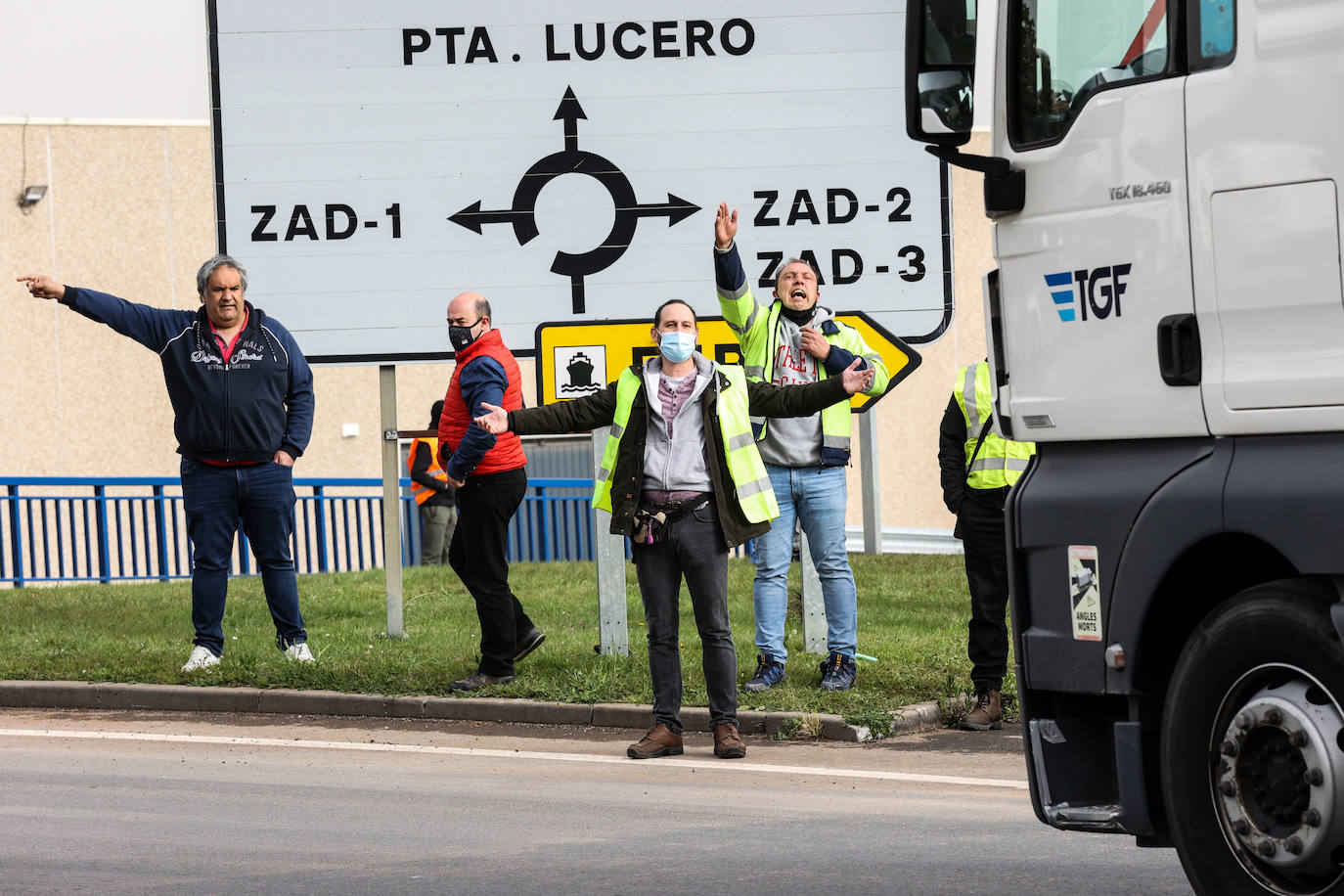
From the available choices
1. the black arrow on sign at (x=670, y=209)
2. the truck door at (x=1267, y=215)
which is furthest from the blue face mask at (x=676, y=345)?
the truck door at (x=1267, y=215)

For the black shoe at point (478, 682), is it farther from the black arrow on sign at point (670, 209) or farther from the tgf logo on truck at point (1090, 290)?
the tgf logo on truck at point (1090, 290)

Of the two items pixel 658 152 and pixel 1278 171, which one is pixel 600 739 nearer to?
pixel 658 152

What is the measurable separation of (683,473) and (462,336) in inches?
83.2

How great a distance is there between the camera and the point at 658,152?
1245 centimetres

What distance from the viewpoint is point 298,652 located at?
36.7 ft

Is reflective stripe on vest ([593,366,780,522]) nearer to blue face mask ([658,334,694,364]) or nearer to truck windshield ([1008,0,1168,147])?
blue face mask ([658,334,694,364])

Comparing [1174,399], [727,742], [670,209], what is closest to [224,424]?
[670,209]

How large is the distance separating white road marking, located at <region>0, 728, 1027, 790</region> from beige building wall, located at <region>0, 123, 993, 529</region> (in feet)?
51.1

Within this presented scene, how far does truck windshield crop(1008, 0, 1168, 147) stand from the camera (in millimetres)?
5031

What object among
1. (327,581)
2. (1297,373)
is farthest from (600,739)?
(327,581)

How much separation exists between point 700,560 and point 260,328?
146 inches

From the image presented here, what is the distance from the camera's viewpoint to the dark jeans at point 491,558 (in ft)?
34.2

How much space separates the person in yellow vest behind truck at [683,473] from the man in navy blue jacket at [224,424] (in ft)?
9.24

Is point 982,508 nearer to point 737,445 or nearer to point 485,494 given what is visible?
point 737,445
